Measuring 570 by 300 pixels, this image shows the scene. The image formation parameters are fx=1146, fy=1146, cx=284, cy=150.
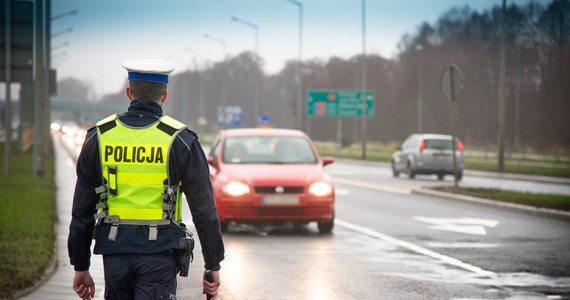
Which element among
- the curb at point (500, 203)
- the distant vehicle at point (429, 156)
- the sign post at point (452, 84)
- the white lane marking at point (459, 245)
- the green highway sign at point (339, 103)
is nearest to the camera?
the white lane marking at point (459, 245)

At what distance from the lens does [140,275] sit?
185 inches

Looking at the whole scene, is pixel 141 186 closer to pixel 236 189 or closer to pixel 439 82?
pixel 236 189

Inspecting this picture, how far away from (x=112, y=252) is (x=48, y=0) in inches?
1443

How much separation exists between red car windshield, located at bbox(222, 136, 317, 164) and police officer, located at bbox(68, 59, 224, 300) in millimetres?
11477

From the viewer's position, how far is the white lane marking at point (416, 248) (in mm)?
11492

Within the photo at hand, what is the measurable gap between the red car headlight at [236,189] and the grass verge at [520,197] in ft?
21.6

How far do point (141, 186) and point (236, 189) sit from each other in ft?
34.4

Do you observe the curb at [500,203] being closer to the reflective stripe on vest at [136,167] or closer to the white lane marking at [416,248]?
the white lane marking at [416,248]

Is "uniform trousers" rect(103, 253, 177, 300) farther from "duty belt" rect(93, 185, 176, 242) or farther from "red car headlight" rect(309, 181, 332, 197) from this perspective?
"red car headlight" rect(309, 181, 332, 197)

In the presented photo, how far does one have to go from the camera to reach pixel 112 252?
472 centimetres

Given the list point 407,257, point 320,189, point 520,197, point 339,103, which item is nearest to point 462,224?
point 320,189

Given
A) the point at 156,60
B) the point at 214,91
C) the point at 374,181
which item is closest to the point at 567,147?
the point at 374,181

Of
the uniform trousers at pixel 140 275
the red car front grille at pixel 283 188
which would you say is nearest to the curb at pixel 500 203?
the red car front grille at pixel 283 188

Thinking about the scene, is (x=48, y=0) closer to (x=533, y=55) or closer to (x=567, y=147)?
(x=567, y=147)
